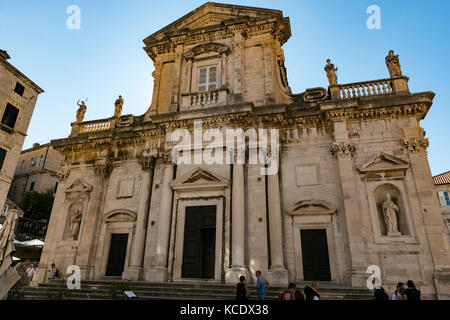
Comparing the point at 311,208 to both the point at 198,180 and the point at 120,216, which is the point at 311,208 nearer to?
the point at 198,180

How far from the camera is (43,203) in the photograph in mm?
28969

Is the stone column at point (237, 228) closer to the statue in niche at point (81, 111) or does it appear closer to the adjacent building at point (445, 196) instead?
the statue in niche at point (81, 111)

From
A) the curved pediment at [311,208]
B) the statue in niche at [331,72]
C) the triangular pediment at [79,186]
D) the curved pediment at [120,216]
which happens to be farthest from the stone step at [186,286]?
the statue in niche at [331,72]

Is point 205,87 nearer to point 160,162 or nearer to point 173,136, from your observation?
point 173,136

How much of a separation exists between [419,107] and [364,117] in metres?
2.10

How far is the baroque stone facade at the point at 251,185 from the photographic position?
11414 millimetres

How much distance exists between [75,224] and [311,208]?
11.9 meters

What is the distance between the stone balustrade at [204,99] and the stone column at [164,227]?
3.02 metres

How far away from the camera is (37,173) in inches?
1276

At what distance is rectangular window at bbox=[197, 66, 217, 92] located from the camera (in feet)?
52.6

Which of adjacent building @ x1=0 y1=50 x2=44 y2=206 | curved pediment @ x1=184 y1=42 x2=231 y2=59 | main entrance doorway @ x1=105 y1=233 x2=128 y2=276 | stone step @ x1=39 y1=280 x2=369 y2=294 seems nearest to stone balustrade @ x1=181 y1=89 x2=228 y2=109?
curved pediment @ x1=184 y1=42 x2=231 y2=59

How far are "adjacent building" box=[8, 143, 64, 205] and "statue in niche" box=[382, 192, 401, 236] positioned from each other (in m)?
31.8

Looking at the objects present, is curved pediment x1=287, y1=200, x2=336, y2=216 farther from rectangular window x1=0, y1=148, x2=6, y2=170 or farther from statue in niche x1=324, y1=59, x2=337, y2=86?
rectangular window x1=0, y1=148, x2=6, y2=170
